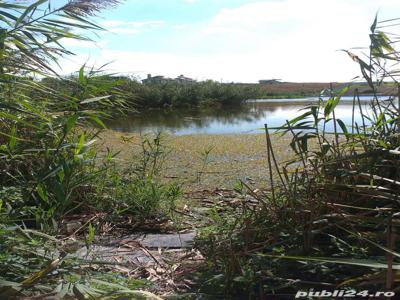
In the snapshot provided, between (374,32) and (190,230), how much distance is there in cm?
134

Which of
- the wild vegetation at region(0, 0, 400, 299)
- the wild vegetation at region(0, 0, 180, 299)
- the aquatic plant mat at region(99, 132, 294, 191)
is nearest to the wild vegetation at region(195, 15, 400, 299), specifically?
the wild vegetation at region(0, 0, 400, 299)

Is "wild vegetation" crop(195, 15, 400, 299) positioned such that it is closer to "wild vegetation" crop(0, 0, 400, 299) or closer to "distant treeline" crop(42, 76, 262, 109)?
"wild vegetation" crop(0, 0, 400, 299)

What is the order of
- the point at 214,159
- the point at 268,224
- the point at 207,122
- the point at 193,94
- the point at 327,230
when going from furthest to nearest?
the point at 193,94 < the point at 207,122 < the point at 214,159 < the point at 268,224 < the point at 327,230

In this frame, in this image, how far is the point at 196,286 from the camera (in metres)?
1.74

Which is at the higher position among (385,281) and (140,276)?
(385,281)

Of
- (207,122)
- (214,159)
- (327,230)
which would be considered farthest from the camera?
(207,122)

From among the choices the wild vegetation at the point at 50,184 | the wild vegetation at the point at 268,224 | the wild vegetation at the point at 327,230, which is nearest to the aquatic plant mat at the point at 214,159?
the wild vegetation at the point at 50,184

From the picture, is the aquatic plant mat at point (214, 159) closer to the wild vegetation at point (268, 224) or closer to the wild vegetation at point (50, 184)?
the wild vegetation at point (50, 184)

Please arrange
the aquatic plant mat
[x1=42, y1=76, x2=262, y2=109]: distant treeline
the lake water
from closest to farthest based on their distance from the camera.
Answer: the aquatic plant mat
the lake water
[x1=42, y1=76, x2=262, y2=109]: distant treeline

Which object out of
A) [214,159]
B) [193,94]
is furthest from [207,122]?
[214,159]

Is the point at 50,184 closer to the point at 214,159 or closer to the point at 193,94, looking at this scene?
the point at 214,159

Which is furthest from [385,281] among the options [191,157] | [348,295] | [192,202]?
[191,157]

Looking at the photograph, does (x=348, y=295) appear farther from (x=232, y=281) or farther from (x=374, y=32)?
(x=374, y=32)

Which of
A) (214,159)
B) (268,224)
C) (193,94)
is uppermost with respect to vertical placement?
(193,94)
